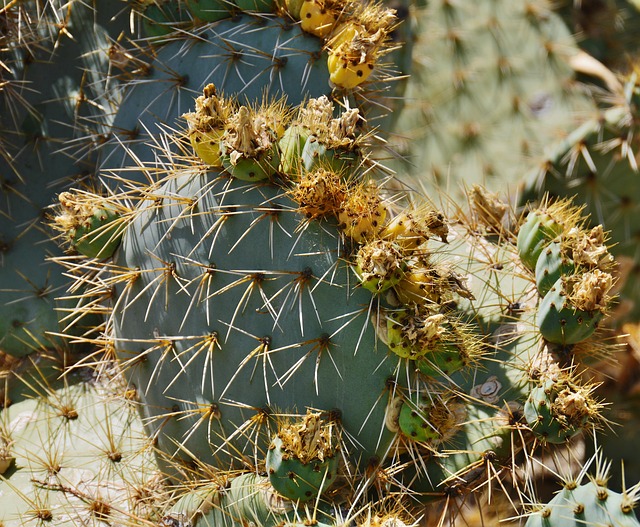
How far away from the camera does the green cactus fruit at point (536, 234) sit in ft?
4.54

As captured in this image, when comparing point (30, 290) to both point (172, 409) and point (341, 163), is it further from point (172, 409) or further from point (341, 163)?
point (341, 163)

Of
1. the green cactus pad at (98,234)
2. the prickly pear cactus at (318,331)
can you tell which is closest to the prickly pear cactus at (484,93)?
the prickly pear cactus at (318,331)

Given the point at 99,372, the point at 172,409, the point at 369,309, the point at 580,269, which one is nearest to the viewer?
the point at 369,309

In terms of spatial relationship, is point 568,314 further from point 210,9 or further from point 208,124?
point 210,9

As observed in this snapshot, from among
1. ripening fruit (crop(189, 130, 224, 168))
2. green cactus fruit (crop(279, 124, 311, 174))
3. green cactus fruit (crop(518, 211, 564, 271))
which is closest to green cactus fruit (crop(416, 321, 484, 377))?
green cactus fruit (crop(518, 211, 564, 271))

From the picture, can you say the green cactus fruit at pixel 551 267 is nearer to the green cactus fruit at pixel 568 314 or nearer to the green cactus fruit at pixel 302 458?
the green cactus fruit at pixel 568 314

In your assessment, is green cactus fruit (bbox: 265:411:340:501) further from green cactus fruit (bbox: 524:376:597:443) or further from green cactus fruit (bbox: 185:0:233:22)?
green cactus fruit (bbox: 185:0:233:22)

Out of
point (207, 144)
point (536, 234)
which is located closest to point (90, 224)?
point (207, 144)

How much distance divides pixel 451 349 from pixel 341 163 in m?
0.34

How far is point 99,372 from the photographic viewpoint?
5.39 ft

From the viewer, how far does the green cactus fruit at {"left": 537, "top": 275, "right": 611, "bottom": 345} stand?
1264 millimetres

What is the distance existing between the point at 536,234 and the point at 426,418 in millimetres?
399

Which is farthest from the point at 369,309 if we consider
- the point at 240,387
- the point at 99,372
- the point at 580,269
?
the point at 99,372

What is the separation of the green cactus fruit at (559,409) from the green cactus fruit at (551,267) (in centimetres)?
18
